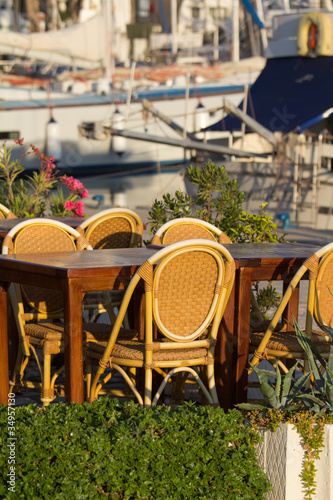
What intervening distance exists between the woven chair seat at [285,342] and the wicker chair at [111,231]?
121 centimetres

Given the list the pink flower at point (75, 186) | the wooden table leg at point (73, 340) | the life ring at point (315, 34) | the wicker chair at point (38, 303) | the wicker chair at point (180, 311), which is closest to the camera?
the wooden table leg at point (73, 340)

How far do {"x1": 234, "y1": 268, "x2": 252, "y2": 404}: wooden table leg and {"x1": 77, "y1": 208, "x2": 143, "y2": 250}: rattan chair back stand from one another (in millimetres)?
1461

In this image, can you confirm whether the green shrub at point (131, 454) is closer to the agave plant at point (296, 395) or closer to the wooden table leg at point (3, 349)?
the agave plant at point (296, 395)

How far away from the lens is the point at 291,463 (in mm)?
3023

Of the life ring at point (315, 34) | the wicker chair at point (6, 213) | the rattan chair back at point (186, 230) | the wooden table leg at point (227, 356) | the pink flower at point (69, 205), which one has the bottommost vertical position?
the wooden table leg at point (227, 356)

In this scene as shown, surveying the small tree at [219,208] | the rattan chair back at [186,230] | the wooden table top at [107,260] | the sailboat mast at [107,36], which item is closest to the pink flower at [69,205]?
the small tree at [219,208]

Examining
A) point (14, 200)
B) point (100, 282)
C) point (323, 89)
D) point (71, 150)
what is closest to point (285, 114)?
point (323, 89)

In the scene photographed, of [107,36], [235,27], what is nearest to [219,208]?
[107,36]

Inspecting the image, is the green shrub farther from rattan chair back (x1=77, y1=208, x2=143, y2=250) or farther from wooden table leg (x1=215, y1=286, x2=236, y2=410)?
rattan chair back (x1=77, y1=208, x2=143, y2=250)

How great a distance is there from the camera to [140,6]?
196 ft

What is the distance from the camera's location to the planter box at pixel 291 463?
3.02 meters

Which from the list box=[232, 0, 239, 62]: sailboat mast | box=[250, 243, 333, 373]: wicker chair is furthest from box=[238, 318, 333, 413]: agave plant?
box=[232, 0, 239, 62]: sailboat mast

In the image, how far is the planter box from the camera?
3.02m

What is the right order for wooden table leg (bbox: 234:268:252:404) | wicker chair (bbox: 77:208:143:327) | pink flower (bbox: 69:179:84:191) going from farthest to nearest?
pink flower (bbox: 69:179:84:191) < wicker chair (bbox: 77:208:143:327) < wooden table leg (bbox: 234:268:252:404)
